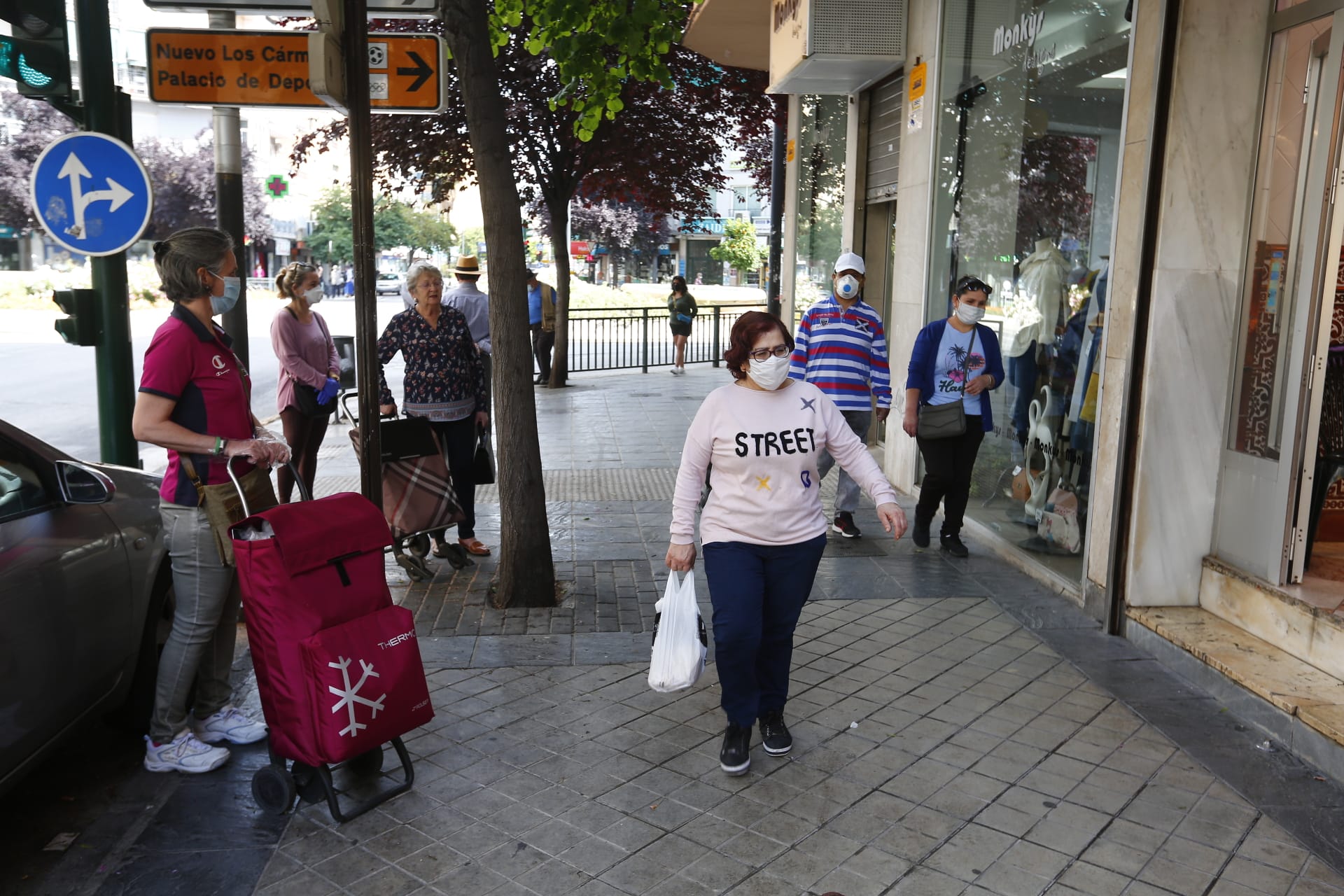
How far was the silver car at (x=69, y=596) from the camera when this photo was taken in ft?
11.6

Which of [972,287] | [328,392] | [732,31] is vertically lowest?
[328,392]

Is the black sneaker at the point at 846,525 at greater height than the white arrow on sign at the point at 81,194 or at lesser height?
lesser

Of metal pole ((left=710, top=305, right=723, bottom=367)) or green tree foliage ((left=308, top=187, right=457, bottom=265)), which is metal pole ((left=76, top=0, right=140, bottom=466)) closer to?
metal pole ((left=710, top=305, right=723, bottom=367))

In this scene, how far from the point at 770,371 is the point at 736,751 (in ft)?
4.58

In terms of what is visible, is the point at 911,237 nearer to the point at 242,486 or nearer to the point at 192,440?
the point at 242,486

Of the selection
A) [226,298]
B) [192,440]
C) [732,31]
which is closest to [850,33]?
[732,31]

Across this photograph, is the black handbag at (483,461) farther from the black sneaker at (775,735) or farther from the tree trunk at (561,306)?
the tree trunk at (561,306)

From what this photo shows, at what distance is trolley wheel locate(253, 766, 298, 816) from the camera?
3.87m

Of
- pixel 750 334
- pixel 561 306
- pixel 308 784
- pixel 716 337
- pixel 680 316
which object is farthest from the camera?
pixel 716 337

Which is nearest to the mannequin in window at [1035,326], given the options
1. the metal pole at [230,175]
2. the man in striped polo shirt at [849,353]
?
the man in striped polo shirt at [849,353]

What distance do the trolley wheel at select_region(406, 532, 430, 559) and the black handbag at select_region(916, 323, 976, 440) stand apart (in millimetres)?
3133

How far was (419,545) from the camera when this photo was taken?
6.82 m

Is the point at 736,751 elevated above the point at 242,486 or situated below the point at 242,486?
below

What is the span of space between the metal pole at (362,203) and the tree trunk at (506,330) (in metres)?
0.66
